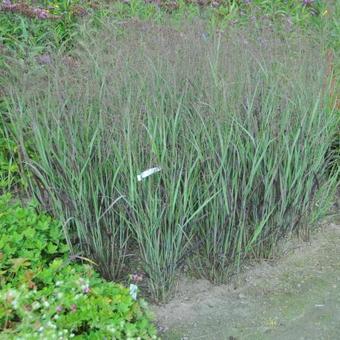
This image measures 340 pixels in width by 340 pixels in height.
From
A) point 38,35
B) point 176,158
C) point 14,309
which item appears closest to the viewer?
point 14,309

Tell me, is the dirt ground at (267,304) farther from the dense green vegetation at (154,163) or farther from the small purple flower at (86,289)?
the small purple flower at (86,289)

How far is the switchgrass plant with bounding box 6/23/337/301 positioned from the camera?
3.12 m

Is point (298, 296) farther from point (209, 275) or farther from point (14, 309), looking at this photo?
point (14, 309)

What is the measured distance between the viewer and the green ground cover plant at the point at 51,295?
2.55m

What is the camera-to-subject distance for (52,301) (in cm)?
265

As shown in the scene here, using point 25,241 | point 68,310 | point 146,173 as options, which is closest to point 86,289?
point 68,310

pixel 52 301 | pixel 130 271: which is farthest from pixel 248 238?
pixel 52 301

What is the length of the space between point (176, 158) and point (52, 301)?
0.91 meters

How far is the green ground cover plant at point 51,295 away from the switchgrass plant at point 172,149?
0.17 m

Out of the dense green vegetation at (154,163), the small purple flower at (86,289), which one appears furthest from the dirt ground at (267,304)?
the small purple flower at (86,289)

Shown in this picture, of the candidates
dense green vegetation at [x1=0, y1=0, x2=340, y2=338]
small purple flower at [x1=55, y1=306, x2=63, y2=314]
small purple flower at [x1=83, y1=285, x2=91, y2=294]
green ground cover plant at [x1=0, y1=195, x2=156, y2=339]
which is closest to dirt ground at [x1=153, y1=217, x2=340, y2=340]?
dense green vegetation at [x1=0, y1=0, x2=340, y2=338]

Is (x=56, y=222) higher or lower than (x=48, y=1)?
lower

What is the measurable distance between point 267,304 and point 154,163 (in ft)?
3.11

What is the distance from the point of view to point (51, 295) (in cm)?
272
